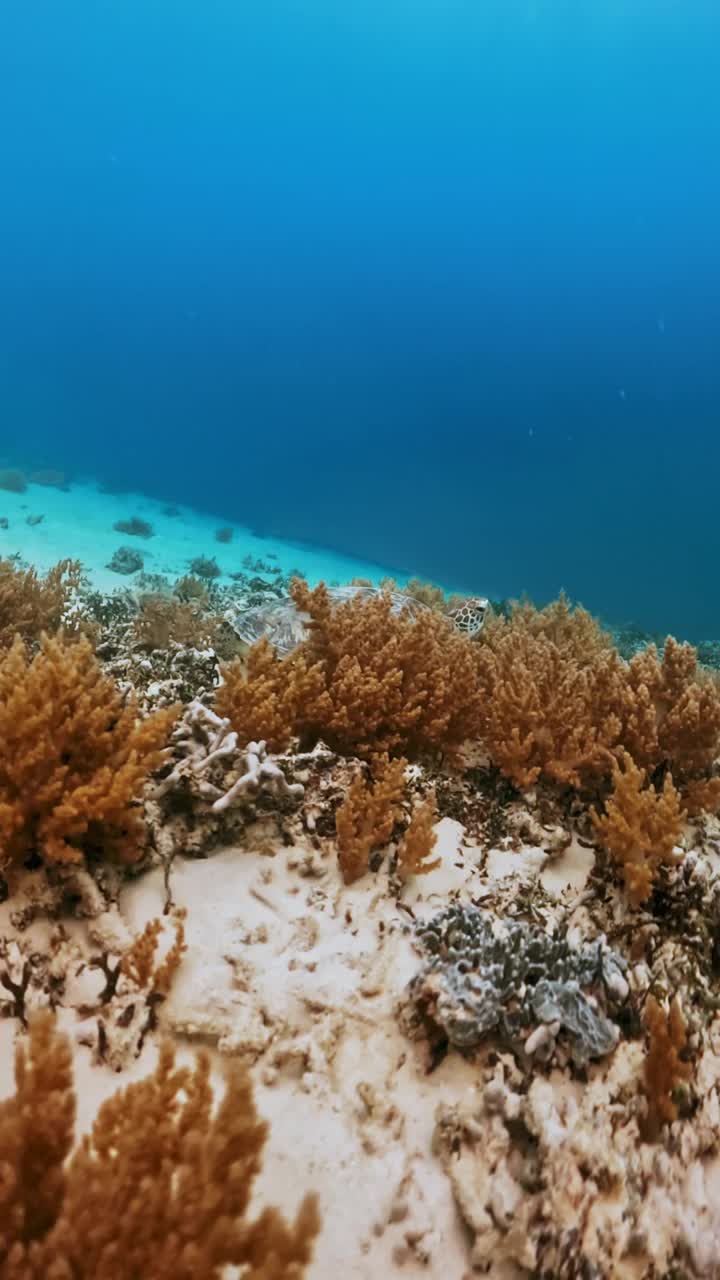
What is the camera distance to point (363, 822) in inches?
131

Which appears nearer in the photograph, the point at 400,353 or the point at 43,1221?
the point at 43,1221

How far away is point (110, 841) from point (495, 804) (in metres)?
2.43

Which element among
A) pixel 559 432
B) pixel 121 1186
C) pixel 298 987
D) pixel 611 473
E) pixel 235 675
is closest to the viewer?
pixel 121 1186

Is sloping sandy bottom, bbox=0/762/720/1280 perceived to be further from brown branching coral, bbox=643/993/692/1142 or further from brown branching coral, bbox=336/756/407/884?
brown branching coral, bbox=336/756/407/884

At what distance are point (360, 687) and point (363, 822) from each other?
1.01m

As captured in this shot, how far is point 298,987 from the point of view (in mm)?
2535

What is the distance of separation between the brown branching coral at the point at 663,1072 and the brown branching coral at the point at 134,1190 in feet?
4.53

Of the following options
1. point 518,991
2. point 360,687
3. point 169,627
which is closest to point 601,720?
point 360,687

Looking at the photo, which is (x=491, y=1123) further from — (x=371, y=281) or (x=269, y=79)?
(x=269, y=79)

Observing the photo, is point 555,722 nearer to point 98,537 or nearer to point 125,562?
point 125,562

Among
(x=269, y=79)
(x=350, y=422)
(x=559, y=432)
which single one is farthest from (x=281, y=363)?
(x=269, y=79)

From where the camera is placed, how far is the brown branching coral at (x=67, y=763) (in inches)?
101

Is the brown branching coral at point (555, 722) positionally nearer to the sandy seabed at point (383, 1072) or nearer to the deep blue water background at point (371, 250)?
the sandy seabed at point (383, 1072)

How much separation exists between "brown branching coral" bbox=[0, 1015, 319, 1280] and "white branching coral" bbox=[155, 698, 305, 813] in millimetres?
1901
